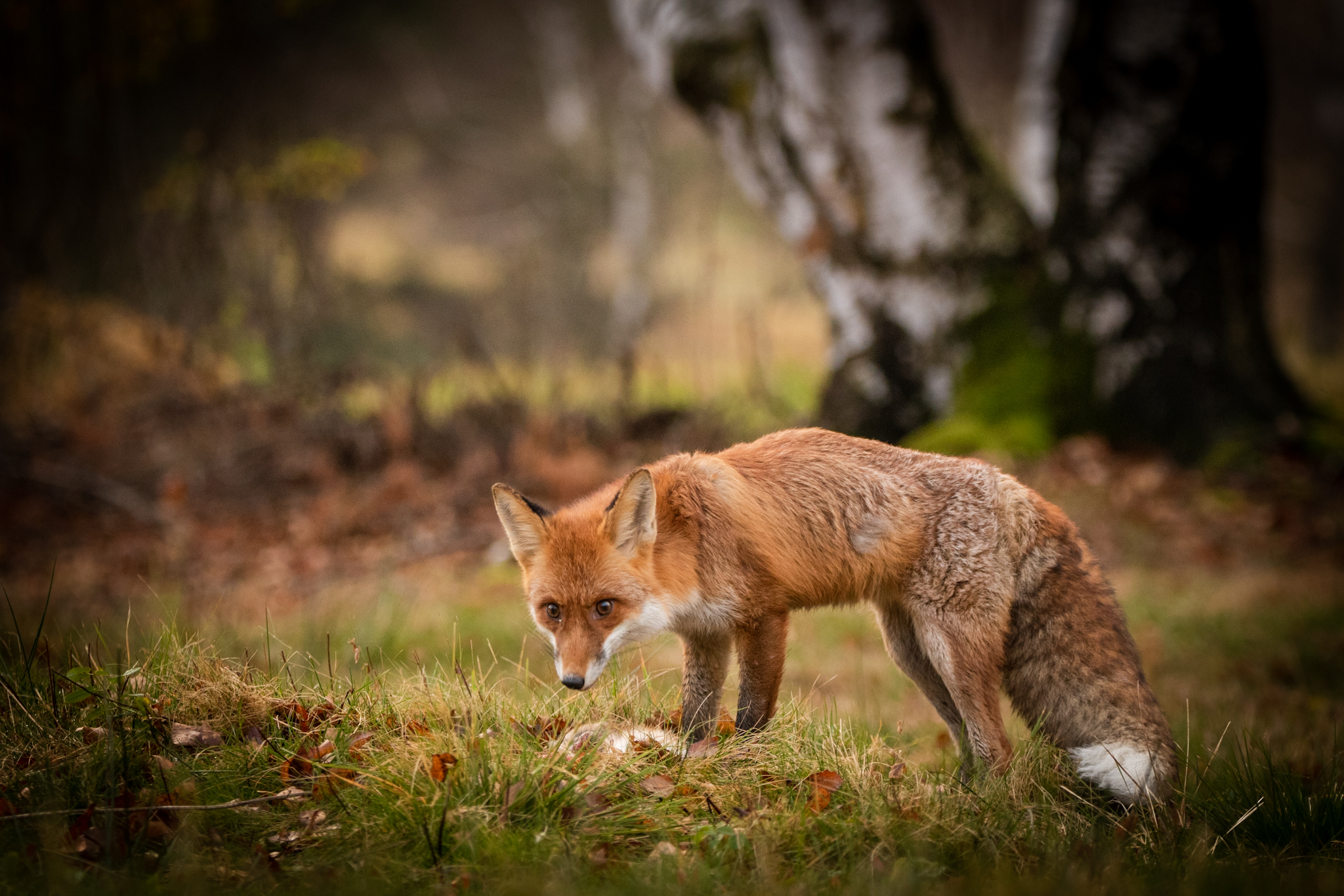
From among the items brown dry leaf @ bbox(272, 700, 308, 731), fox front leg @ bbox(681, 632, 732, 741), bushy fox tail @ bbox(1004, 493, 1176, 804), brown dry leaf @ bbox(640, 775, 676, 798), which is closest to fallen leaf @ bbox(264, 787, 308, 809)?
brown dry leaf @ bbox(272, 700, 308, 731)

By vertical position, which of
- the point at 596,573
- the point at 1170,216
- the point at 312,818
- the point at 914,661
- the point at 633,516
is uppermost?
the point at 1170,216

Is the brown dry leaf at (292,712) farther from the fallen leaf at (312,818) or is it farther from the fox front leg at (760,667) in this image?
the fox front leg at (760,667)

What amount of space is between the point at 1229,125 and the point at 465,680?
8351 millimetres

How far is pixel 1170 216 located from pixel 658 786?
7607 mm

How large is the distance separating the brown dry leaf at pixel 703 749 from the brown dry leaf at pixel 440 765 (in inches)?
32.2

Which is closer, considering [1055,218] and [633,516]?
[633,516]

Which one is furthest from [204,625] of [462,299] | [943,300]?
[462,299]

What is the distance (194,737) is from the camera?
9.70ft

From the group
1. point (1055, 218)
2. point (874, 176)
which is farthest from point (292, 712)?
point (1055, 218)

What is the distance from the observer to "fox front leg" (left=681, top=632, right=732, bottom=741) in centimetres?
360

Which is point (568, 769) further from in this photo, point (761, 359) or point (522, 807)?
point (761, 359)

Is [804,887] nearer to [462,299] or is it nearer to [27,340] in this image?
[27,340]

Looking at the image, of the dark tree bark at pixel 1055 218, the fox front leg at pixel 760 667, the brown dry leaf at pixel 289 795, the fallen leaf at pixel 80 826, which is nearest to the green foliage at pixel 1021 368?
the dark tree bark at pixel 1055 218

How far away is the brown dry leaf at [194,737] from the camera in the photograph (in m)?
2.94
